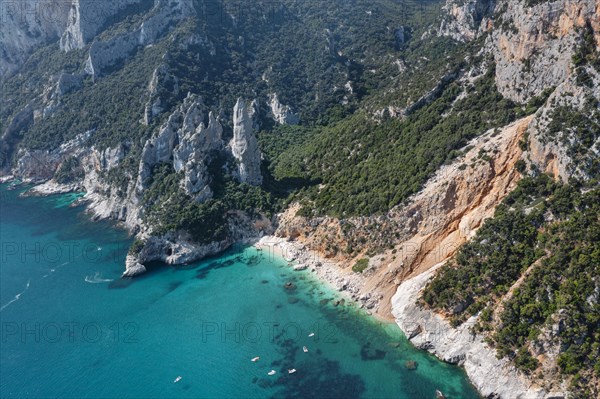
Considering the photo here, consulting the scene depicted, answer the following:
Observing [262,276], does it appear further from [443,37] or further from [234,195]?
[443,37]

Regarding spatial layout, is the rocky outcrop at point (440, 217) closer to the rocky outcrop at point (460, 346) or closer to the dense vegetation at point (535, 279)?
the rocky outcrop at point (460, 346)

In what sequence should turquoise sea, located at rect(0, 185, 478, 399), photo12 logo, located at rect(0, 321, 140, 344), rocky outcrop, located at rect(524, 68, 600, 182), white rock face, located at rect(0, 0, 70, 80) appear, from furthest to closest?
white rock face, located at rect(0, 0, 70, 80) < photo12 logo, located at rect(0, 321, 140, 344) < rocky outcrop, located at rect(524, 68, 600, 182) < turquoise sea, located at rect(0, 185, 478, 399)

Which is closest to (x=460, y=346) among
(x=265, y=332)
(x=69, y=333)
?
(x=265, y=332)

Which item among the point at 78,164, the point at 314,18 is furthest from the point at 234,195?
the point at 314,18

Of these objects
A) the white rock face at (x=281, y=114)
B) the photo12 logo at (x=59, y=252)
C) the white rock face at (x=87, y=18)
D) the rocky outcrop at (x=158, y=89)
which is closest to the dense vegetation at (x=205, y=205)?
the photo12 logo at (x=59, y=252)

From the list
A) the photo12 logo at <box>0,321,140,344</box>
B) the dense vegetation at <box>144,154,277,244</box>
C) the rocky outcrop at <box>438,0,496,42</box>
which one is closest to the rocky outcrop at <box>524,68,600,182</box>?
the dense vegetation at <box>144,154,277,244</box>

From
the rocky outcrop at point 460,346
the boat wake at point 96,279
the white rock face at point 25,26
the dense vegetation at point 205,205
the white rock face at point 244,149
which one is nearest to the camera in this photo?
the rocky outcrop at point 460,346

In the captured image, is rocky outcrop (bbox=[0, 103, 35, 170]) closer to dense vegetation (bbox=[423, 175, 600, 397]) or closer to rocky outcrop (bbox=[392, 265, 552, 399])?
rocky outcrop (bbox=[392, 265, 552, 399])

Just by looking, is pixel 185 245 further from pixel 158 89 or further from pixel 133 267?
pixel 158 89
